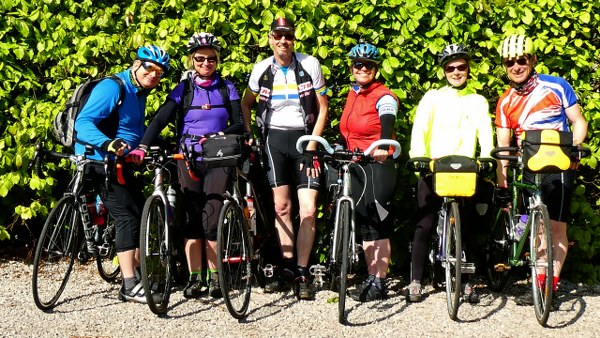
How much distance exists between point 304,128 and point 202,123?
0.82 metres

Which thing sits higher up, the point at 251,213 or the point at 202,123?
the point at 202,123

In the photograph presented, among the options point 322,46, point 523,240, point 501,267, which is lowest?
point 501,267

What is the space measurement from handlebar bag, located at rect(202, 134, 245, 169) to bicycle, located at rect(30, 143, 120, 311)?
31.7 inches

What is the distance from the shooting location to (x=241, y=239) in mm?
6211

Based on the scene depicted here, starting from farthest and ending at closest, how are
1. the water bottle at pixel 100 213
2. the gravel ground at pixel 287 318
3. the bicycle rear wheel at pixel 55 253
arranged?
the water bottle at pixel 100 213, the bicycle rear wheel at pixel 55 253, the gravel ground at pixel 287 318

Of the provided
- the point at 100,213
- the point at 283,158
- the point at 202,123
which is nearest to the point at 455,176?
the point at 283,158

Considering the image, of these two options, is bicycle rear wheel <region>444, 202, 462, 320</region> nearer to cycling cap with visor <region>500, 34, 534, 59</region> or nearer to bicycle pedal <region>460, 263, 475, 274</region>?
bicycle pedal <region>460, 263, 475, 274</region>

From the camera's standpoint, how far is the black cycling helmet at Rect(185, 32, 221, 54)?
20.7 ft

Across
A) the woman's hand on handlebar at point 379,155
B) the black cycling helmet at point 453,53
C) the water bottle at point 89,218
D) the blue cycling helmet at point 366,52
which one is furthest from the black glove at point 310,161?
the water bottle at point 89,218

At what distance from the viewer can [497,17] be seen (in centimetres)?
689

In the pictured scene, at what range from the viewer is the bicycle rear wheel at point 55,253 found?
19.9ft

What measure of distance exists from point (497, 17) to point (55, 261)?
13.5ft

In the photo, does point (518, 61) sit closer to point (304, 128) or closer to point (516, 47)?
point (516, 47)

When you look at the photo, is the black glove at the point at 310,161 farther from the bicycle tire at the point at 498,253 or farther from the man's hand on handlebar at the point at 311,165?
the bicycle tire at the point at 498,253
